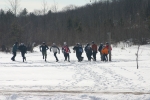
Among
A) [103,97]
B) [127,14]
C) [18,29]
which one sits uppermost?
[127,14]

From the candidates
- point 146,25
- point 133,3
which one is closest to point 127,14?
point 133,3

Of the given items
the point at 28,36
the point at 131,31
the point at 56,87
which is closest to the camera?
the point at 56,87

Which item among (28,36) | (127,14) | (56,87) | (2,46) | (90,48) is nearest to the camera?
(56,87)

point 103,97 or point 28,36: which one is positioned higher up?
point 28,36

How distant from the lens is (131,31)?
187 feet

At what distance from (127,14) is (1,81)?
79038 mm

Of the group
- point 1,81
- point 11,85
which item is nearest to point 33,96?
point 11,85

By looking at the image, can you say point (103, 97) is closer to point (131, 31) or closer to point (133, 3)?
point (131, 31)

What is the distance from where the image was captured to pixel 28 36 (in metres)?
51.0

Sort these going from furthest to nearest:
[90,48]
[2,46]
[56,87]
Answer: [2,46] → [90,48] → [56,87]

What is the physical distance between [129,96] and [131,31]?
47.9 m

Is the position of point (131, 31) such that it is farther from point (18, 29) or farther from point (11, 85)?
point (11, 85)

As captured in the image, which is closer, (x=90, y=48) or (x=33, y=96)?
(x=33, y=96)

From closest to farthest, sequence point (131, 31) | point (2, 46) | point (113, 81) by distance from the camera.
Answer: point (113, 81) → point (2, 46) → point (131, 31)
